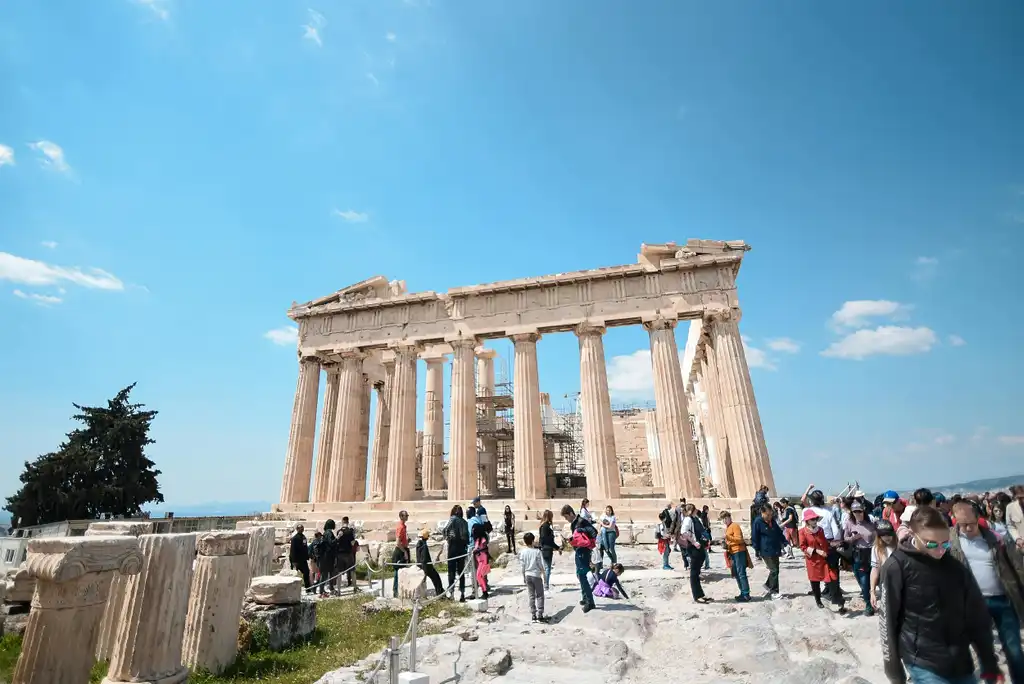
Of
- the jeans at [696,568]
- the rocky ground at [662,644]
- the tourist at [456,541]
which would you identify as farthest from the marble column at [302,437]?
the jeans at [696,568]

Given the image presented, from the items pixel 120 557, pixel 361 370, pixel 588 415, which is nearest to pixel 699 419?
pixel 588 415

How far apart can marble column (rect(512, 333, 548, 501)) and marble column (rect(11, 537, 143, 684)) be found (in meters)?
17.9

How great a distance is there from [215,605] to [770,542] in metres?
8.81

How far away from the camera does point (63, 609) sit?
5.15 metres

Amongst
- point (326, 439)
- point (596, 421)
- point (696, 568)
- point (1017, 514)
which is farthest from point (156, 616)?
point (326, 439)

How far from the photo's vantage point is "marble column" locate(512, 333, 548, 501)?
22.6 meters

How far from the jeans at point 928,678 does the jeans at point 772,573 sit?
20.6ft

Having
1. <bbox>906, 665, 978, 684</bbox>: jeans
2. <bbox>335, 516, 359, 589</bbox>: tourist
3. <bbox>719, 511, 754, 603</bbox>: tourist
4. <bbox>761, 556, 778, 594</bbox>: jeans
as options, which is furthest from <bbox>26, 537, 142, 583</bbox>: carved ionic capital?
<bbox>761, 556, 778, 594</bbox>: jeans

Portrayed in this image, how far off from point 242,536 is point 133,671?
2.22 m

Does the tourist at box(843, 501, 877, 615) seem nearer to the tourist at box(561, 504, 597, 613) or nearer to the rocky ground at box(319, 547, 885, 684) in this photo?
the rocky ground at box(319, 547, 885, 684)

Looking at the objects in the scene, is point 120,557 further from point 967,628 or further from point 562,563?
point 562,563

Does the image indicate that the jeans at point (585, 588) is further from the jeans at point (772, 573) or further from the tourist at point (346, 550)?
the tourist at point (346, 550)

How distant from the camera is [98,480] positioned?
3044cm

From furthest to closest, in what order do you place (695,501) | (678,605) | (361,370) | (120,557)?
Result: (361,370)
(695,501)
(678,605)
(120,557)
